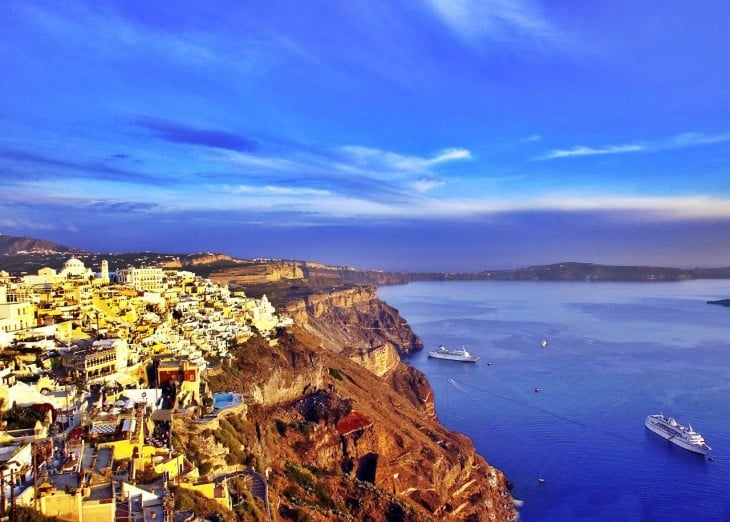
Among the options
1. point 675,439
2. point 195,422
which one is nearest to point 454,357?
point 675,439

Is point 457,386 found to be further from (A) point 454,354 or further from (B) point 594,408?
(A) point 454,354

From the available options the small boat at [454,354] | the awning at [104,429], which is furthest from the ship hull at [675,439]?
the awning at [104,429]

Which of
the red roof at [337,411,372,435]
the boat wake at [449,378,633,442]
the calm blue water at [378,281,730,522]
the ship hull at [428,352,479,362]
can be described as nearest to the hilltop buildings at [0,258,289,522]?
the red roof at [337,411,372,435]

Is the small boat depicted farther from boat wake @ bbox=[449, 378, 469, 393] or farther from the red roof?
the red roof

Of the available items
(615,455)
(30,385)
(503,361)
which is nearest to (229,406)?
(30,385)

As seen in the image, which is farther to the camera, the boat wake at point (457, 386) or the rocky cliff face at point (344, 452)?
the boat wake at point (457, 386)

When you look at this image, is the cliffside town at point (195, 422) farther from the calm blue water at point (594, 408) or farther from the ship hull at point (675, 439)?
the ship hull at point (675, 439)

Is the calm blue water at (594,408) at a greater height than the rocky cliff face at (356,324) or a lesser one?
lesser

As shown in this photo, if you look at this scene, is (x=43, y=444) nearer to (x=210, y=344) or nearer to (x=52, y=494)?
(x=52, y=494)

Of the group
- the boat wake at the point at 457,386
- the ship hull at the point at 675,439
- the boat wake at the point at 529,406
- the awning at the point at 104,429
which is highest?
the awning at the point at 104,429
